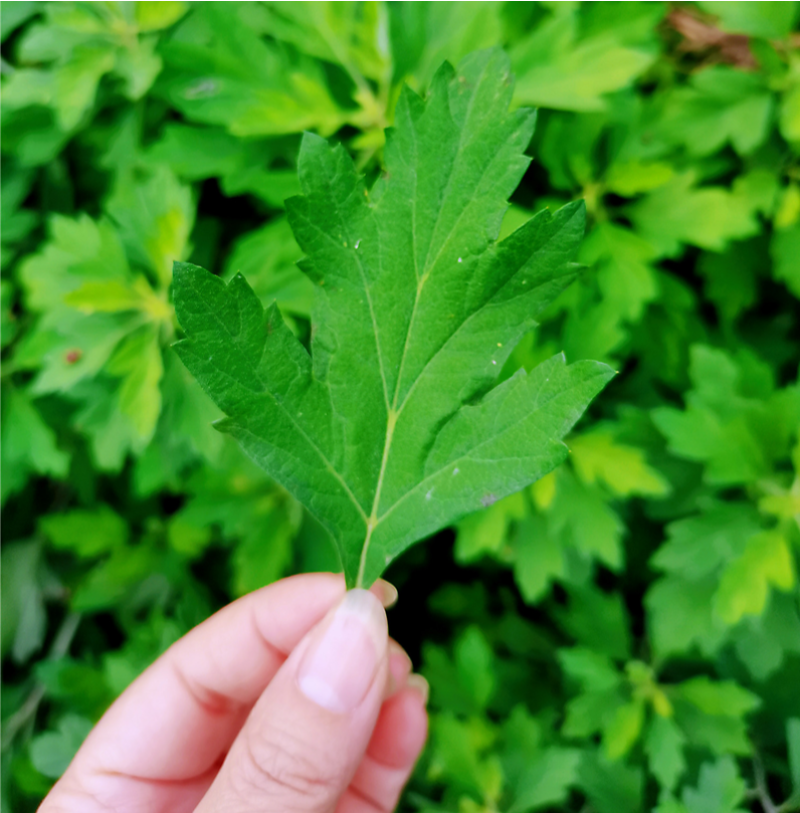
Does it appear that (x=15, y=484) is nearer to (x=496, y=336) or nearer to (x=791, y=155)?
(x=496, y=336)

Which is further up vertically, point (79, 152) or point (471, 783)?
point (79, 152)

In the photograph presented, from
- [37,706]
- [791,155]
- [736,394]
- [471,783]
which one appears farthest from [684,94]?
[37,706]

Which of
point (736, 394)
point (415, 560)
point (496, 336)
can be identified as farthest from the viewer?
point (415, 560)

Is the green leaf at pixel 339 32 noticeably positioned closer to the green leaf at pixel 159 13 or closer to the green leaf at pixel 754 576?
the green leaf at pixel 159 13

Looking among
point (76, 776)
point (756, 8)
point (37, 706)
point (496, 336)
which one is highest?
point (756, 8)

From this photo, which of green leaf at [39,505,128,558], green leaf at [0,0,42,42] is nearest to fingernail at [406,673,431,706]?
green leaf at [39,505,128,558]

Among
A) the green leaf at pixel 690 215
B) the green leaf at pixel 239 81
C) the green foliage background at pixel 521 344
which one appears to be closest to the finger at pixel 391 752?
the green foliage background at pixel 521 344

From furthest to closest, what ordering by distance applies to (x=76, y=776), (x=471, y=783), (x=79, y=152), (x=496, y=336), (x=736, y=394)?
1. (x=79, y=152)
2. (x=471, y=783)
3. (x=736, y=394)
4. (x=76, y=776)
5. (x=496, y=336)

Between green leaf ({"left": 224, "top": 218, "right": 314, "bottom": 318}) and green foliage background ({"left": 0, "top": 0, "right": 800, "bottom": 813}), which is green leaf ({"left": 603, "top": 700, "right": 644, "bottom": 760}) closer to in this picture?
green foliage background ({"left": 0, "top": 0, "right": 800, "bottom": 813})
